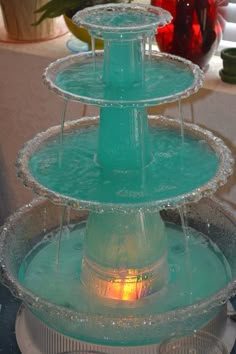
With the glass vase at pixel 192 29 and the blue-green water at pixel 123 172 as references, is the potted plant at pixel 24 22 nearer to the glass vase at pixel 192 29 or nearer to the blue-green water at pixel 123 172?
the glass vase at pixel 192 29

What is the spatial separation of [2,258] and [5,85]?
792mm

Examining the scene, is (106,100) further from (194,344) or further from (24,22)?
(24,22)

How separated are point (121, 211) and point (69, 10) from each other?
0.73 metres

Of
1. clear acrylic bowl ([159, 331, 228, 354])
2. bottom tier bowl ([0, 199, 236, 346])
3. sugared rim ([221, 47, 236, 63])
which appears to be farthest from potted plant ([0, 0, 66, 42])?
clear acrylic bowl ([159, 331, 228, 354])

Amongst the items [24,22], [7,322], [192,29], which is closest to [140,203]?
[7,322]

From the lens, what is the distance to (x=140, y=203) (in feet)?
2.67

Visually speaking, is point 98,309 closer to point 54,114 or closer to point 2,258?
point 2,258

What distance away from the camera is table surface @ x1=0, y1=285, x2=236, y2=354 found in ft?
3.37

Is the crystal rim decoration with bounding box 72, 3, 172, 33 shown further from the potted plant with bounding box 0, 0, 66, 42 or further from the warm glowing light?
the potted plant with bounding box 0, 0, 66, 42

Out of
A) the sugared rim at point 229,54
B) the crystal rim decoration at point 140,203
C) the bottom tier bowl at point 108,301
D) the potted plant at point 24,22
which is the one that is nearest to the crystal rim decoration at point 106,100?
the crystal rim decoration at point 140,203

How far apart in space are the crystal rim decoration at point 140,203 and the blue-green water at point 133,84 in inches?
4.3

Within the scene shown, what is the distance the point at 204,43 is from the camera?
4.36 ft

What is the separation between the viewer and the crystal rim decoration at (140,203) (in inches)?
32.2

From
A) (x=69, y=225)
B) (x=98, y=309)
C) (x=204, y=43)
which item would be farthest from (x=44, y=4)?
(x=98, y=309)
